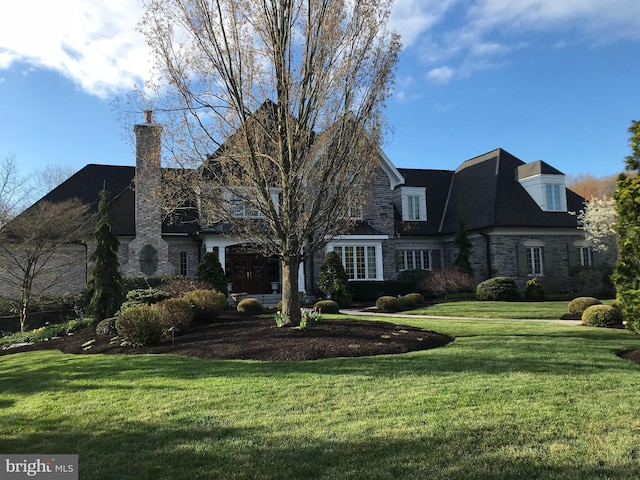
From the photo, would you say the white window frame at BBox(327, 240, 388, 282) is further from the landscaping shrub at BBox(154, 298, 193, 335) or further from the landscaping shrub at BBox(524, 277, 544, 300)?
the landscaping shrub at BBox(154, 298, 193, 335)

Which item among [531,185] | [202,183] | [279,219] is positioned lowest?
[279,219]

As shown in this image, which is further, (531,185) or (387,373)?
(531,185)

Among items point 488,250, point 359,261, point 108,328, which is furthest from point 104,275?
point 488,250

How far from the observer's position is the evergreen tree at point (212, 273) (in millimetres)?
19953

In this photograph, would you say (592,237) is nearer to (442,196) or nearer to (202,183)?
(442,196)

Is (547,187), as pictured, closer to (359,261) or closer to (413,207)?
(413,207)

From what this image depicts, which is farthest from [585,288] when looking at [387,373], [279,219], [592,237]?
[387,373]

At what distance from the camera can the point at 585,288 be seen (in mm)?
25094

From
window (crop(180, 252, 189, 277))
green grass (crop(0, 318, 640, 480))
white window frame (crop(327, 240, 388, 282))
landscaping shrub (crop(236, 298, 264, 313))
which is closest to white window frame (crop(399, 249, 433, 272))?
white window frame (crop(327, 240, 388, 282))

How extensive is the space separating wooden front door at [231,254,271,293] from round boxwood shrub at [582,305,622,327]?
50.8ft

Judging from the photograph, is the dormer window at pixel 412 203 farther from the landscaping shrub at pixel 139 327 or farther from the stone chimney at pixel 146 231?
the landscaping shrub at pixel 139 327

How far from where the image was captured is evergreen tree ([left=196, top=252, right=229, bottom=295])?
19953mm

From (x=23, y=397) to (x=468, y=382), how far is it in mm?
6264

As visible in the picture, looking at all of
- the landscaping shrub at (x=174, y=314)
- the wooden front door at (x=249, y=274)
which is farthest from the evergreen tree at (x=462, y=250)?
the landscaping shrub at (x=174, y=314)
